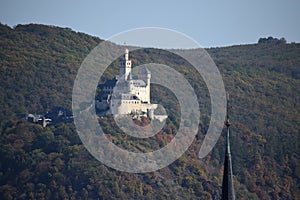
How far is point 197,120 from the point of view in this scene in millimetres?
121312

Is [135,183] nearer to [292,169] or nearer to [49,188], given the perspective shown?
[49,188]

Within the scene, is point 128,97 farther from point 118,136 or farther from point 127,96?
point 118,136

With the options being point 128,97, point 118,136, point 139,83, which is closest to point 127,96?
point 128,97

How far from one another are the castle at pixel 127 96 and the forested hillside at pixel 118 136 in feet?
11.0

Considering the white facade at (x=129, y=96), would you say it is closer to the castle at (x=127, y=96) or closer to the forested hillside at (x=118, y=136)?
the castle at (x=127, y=96)

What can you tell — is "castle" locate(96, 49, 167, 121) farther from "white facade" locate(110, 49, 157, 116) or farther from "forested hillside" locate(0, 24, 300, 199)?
"forested hillside" locate(0, 24, 300, 199)

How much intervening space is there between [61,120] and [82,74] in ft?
104

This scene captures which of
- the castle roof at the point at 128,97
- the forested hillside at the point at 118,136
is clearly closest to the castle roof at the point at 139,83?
the castle roof at the point at 128,97

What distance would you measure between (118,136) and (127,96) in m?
7.32

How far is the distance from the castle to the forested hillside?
3338 millimetres

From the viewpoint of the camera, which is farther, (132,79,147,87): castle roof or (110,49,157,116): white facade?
(132,79,147,87): castle roof

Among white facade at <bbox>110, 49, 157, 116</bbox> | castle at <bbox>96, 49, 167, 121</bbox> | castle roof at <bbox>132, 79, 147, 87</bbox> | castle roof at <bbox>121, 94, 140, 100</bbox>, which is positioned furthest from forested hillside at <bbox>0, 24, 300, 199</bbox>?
castle roof at <bbox>121, 94, 140, 100</bbox>

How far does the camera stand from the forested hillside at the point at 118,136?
326 feet

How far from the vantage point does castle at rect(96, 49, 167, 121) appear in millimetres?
98500
